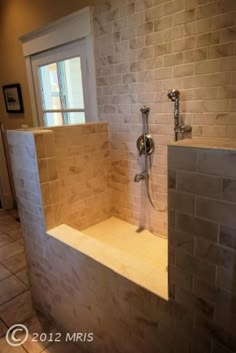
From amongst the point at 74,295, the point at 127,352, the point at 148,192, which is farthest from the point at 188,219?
the point at 148,192

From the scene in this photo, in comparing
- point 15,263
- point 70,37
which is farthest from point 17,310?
point 70,37

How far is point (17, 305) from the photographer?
1.85 metres

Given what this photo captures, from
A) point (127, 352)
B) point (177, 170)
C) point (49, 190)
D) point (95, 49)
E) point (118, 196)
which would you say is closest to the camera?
point (177, 170)

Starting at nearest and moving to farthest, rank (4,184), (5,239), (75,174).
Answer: (75,174) → (5,239) → (4,184)

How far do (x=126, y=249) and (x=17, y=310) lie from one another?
0.93m

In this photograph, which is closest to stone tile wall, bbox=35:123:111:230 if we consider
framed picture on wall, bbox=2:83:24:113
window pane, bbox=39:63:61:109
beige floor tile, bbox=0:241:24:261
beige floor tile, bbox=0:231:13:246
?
window pane, bbox=39:63:61:109

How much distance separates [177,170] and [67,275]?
3.08 feet

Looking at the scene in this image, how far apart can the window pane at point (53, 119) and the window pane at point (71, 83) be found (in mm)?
145

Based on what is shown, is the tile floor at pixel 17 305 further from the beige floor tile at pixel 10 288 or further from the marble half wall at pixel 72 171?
the marble half wall at pixel 72 171

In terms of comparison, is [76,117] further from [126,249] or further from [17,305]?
[17,305]

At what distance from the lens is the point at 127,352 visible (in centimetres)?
116

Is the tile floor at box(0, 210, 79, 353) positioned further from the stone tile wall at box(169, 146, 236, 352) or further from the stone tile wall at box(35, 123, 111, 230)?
the stone tile wall at box(169, 146, 236, 352)

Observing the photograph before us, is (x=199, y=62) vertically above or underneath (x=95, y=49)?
underneath

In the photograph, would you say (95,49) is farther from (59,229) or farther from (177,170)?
(177,170)
